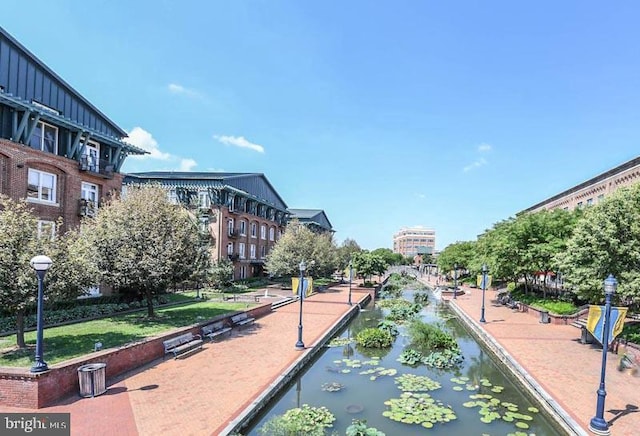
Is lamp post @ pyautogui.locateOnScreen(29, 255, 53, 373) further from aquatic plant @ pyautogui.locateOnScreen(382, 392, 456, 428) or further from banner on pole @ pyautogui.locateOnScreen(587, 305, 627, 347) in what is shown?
banner on pole @ pyautogui.locateOnScreen(587, 305, 627, 347)

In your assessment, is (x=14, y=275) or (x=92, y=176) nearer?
(x=14, y=275)

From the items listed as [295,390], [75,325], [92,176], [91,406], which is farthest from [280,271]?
[91,406]

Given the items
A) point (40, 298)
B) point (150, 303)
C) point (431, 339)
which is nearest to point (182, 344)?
point (150, 303)

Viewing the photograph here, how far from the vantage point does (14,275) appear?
10.8 meters

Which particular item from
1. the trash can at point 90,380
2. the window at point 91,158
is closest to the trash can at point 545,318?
the trash can at point 90,380

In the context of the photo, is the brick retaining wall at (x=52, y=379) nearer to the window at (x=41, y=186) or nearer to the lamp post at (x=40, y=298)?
the lamp post at (x=40, y=298)

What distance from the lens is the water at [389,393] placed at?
380 inches

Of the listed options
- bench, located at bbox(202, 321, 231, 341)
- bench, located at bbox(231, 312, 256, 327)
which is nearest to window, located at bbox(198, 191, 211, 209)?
bench, located at bbox(231, 312, 256, 327)

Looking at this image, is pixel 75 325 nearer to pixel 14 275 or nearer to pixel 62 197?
pixel 14 275

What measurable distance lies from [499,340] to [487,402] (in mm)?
7642

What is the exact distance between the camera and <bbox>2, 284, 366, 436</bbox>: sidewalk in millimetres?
8438

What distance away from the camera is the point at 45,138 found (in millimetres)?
19625

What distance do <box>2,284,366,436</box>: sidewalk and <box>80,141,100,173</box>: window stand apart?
13.1 meters

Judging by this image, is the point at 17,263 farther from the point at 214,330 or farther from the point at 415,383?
the point at 415,383
